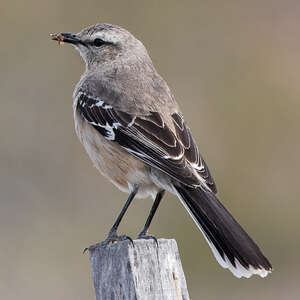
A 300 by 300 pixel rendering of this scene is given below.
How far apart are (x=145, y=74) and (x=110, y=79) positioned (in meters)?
0.32

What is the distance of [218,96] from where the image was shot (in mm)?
10727

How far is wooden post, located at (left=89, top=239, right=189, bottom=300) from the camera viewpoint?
4.09 m

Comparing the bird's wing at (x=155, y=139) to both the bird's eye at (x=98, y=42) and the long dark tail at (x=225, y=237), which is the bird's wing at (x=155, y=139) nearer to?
the long dark tail at (x=225, y=237)

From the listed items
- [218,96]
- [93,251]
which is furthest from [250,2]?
[93,251]

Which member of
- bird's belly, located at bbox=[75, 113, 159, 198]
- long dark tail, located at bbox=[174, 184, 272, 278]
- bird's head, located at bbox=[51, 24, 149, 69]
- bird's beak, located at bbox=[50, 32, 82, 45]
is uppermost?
bird's beak, located at bbox=[50, 32, 82, 45]

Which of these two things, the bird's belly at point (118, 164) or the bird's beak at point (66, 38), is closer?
the bird's belly at point (118, 164)

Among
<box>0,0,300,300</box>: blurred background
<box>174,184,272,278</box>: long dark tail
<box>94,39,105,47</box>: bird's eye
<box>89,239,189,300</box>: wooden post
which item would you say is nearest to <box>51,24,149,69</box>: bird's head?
<box>94,39,105,47</box>: bird's eye

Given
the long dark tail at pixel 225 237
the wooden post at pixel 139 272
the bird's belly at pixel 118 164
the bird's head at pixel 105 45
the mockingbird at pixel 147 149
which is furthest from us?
the bird's head at pixel 105 45

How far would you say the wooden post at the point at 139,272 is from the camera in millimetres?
4090

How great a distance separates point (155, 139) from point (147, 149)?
11 cm

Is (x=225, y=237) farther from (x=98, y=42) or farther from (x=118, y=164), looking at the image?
(x=98, y=42)

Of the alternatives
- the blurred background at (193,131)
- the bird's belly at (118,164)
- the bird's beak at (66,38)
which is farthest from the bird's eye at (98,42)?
the blurred background at (193,131)

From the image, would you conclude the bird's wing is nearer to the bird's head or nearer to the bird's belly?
the bird's belly

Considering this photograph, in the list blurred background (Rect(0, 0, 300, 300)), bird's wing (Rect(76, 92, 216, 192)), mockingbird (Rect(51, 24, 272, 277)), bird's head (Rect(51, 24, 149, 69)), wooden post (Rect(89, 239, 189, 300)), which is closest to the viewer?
wooden post (Rect(89, 239, 189, 300))
